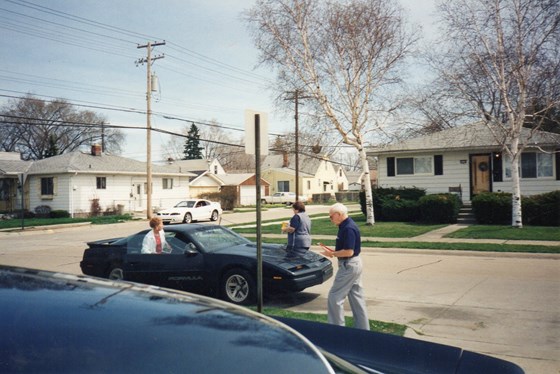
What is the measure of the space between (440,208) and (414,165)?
4809mm

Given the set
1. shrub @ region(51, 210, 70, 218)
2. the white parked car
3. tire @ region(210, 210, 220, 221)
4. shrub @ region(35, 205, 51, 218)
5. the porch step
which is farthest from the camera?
shrub @ region(35, 205, 51, 218)

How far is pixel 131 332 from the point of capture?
182 cm

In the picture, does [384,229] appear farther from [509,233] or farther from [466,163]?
[466,163]

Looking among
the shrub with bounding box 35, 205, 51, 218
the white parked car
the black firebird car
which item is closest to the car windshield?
the black firebird car

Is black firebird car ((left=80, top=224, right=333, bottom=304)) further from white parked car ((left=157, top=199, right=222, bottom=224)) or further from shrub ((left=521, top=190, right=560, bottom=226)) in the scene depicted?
white parked car ((left=157, top=199, right=222, bottom=224))

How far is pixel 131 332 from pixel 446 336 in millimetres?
5501

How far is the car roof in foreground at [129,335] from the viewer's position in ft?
5.40

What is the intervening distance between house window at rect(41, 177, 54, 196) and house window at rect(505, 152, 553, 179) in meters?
32.6

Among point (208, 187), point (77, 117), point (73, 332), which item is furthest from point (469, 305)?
point (77, 117)

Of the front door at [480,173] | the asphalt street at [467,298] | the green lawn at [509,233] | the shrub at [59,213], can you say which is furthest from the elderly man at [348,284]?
the shrub at [59,213]

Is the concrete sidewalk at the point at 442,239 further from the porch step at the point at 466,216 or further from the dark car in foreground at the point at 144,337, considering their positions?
the dark car in foreground at the point at 144,337

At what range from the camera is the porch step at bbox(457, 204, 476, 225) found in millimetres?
22612

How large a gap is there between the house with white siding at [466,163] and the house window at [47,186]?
82.1ft

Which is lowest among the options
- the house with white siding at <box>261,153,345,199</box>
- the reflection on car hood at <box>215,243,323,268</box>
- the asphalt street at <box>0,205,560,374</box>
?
the asphalt street at <box>0,205,560,374</box>
